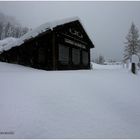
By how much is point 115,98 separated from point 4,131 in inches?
135

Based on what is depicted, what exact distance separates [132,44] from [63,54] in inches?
1023

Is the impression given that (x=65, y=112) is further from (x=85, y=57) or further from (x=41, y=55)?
(x=85, y=57)

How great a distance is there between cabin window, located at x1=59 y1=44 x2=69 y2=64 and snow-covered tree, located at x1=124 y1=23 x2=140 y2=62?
23823 millimetres

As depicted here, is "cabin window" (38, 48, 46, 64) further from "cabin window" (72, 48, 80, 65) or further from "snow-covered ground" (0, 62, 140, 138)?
"snow-covered ground" (0, 62, 140, 138)

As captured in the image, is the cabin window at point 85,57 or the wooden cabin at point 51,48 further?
the cabin window at point 85,57

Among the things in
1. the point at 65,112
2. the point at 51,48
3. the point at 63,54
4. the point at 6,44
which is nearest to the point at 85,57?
the point at 63,54

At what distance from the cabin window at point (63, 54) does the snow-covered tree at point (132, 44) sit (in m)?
→ 23.8

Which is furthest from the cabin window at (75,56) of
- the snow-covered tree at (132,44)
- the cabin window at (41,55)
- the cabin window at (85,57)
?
the snow-covered tree at (132,44)

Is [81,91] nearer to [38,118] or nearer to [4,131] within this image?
[38,118]

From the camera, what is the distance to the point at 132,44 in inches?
1383

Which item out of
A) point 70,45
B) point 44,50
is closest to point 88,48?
point 70,45

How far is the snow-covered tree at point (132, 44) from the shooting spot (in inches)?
1367

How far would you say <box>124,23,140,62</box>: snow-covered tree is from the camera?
3473 centimetres

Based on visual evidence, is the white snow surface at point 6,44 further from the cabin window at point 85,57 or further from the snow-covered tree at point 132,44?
the snow-covered tree at point 132,44
